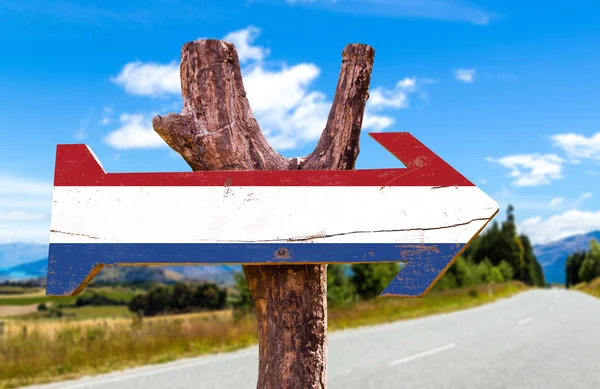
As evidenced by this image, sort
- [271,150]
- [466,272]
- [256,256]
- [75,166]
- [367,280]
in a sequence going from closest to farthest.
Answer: [256,256] < [75,166] < [271,150] < [367,280] < [466,272]

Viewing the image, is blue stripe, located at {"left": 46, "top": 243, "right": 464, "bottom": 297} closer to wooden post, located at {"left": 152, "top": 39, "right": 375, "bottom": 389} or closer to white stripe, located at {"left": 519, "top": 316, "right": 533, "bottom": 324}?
wooden post, located at {"left": 152, "top": 39, "right": 375, "bottom": 389}

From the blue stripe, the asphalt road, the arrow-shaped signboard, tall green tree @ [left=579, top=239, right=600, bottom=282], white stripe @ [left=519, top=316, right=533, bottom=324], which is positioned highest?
tall green tree @ [left=579, top=239, right=600, bottom=282]

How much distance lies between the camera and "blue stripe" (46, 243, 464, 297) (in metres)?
2.47

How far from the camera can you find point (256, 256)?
8.15ft

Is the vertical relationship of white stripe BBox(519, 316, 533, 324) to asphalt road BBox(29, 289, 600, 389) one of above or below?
above

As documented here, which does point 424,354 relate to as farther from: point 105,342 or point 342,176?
point 342,176

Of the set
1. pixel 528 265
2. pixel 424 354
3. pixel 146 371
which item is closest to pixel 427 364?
pixel 424 354

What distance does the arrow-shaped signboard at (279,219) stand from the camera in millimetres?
2488

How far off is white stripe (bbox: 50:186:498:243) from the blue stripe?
0.09ft

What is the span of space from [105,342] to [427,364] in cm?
529

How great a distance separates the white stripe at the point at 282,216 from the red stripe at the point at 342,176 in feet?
0.09

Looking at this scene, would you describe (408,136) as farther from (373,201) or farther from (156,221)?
(156,221)

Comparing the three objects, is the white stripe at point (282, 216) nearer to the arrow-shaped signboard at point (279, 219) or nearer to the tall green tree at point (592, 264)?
the arrow-shaped signboard at point (279, 219)

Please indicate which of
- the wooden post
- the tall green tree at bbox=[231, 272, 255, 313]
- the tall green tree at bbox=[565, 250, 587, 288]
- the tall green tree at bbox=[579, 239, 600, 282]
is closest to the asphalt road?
the wooden post
